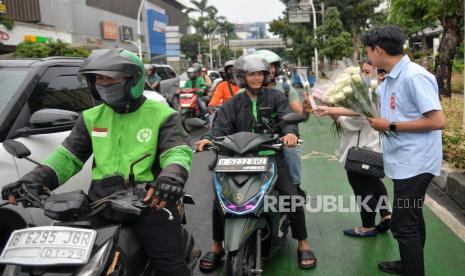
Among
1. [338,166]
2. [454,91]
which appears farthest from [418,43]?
[338,166]

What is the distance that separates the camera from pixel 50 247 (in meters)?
1.81

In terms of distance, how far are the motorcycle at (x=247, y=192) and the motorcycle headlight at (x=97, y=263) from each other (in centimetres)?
111

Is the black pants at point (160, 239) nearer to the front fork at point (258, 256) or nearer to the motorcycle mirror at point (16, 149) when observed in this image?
the motorcycle mirror at point (16, 149)

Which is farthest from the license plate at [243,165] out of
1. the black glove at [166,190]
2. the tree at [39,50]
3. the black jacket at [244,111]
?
the tree at [39,50]

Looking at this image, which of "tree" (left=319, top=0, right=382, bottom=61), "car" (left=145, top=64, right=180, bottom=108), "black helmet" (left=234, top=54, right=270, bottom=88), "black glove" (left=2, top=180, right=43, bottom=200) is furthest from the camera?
"tree" (left=319, top=0, right=382, bottom=61)

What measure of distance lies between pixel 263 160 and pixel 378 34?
1.13 metres

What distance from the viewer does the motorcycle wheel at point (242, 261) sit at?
9.80ft

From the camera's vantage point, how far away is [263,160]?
10.4 feet

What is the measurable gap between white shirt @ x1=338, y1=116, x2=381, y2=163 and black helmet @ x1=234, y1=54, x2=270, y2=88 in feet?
3.00

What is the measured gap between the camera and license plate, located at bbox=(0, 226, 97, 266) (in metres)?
1.78

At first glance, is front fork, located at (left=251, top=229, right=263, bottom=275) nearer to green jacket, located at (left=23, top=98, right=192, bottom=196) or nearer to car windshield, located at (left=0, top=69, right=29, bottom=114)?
green jacket, located at (left=23, top=98, right=192, bottom=196)

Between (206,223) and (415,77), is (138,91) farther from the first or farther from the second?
(206,223)

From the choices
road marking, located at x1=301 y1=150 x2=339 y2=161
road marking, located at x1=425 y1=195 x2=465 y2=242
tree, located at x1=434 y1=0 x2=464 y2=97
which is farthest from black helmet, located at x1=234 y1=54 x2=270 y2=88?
tree, located at x1=434 y1=0 x2=464 y2=97

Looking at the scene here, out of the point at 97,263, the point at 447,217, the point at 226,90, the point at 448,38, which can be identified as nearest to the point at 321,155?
the point at 226,90
